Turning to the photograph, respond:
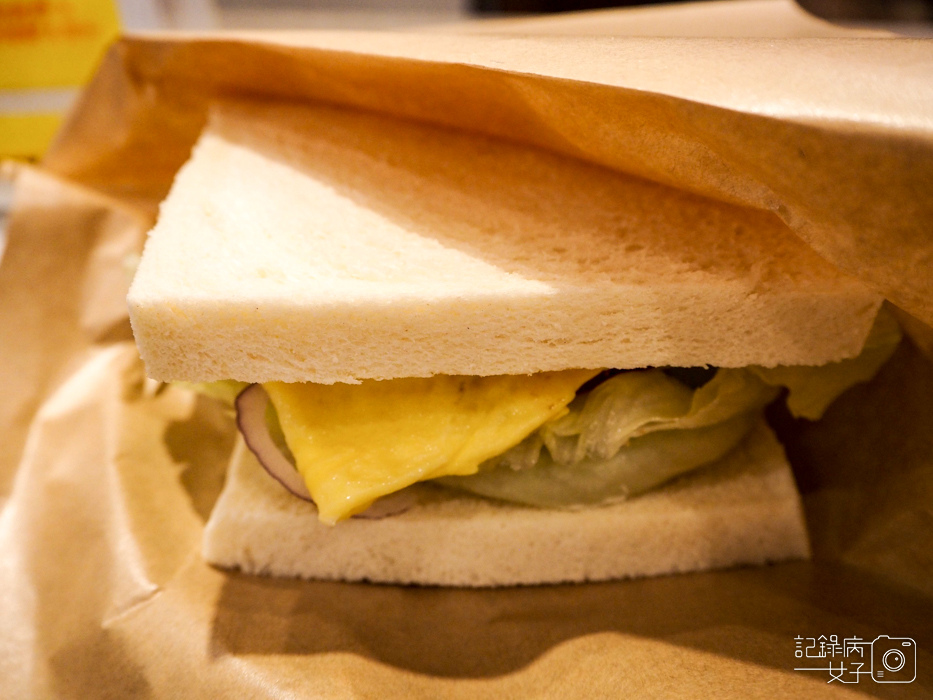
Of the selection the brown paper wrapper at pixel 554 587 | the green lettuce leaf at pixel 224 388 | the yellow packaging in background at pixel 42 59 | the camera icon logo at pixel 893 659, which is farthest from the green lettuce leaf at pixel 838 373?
the yellow packaging in background at pixel 42 59

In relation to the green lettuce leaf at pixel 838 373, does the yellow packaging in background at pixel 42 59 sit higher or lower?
higher

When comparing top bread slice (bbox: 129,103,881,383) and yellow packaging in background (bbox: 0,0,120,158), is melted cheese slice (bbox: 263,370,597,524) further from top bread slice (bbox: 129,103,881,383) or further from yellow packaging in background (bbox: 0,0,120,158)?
yellow packaging in background (bbox: 0,0,120,158)

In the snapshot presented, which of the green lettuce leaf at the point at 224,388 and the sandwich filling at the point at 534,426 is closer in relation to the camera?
the sandwich filling at the point at 534,426

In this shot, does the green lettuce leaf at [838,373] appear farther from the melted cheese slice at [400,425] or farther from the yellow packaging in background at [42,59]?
the yellow packaging in background at [42,59]

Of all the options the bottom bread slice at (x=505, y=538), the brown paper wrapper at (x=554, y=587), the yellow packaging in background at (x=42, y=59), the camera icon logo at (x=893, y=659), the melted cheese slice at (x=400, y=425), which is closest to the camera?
the brown paper wrapper at (x=554, y=587)

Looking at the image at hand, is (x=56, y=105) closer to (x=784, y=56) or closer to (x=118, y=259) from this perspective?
(x=118, y=259)

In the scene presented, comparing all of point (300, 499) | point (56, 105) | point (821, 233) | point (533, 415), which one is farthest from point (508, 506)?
point (56, 105)

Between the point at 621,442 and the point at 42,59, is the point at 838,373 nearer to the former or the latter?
the point at 621,442
